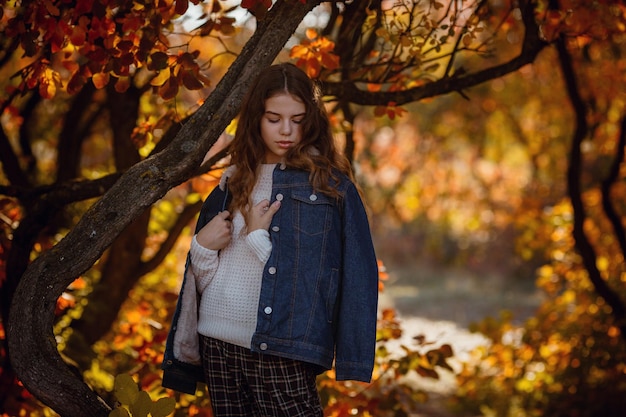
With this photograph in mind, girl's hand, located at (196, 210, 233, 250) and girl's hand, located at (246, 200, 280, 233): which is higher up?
girl's hand, located at (246, 200, 280, 233)

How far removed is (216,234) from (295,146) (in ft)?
1.21

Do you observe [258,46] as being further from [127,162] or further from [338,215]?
[127,162]

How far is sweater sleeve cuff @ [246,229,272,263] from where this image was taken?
8.16 feet

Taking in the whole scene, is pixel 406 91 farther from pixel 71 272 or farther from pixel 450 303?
pixel 450 303

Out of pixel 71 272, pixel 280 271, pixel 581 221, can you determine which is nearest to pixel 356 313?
pixel 280 271

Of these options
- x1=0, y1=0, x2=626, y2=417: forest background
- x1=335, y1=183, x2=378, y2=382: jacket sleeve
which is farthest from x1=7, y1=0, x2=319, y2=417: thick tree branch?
x1=335, y1=183, x2=378, y2=382: jacket sleeve

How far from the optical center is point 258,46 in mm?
2590

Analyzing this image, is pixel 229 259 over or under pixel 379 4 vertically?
under

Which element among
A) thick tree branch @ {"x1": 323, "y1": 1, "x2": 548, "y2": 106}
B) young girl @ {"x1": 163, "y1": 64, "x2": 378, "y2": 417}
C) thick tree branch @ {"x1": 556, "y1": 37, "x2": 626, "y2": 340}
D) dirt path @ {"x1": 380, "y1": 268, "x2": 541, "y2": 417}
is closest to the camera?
young girl @ {"x1": 163, "y1": 64, "x2": 378, "y2": 417}

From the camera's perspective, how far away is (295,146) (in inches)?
101

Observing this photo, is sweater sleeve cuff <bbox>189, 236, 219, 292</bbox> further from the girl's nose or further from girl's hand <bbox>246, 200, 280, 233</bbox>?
the girl's nose

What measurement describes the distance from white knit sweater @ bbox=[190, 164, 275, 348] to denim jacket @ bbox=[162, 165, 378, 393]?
7cm

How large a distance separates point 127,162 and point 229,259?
6.23ft

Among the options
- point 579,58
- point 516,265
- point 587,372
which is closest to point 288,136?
point 587,372
